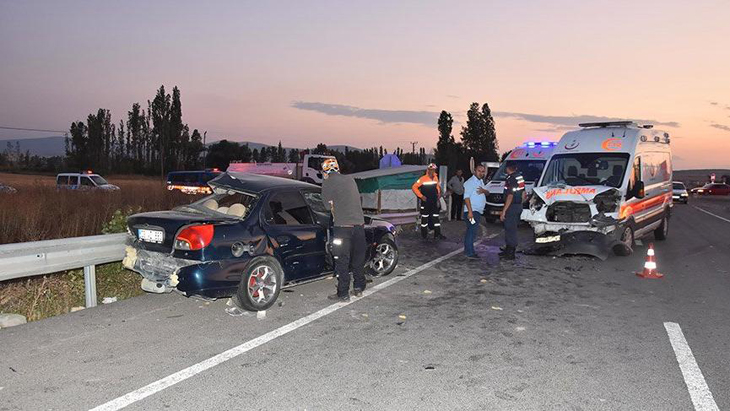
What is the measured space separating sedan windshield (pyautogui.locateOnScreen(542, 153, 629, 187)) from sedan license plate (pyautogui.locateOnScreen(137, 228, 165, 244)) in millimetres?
8388

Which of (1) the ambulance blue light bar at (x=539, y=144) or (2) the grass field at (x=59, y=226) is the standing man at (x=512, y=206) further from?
(1) the ambulance blue light bar at (x=539, y=144)

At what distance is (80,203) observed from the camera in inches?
432

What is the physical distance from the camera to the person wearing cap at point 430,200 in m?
12.8

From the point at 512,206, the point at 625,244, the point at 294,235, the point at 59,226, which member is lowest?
the point at 625,244

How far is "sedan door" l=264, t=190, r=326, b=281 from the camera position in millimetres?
6355

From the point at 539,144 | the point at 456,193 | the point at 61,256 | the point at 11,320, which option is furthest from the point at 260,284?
the point at 539,144

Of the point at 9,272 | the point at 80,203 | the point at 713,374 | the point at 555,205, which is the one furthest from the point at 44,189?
the point at 713,374

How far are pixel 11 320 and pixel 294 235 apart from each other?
310cm

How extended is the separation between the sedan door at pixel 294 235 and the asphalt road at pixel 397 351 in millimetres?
423


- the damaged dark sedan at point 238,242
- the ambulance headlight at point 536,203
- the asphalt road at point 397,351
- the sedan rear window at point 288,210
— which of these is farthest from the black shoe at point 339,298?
the ambulance headlight at point 536,203

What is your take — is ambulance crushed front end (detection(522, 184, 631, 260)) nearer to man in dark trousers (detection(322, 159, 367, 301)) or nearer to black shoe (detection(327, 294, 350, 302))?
man in dark trousers (detection(322, 159, 367, 301))

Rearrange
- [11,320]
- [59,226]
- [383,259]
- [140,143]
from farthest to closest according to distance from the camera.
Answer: [140,143]
[59,226]
[383,259]
[11,320]

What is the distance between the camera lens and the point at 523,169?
1664 cm

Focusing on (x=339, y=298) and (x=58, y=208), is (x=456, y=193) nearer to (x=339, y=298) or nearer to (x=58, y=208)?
(x=339, y=298)
